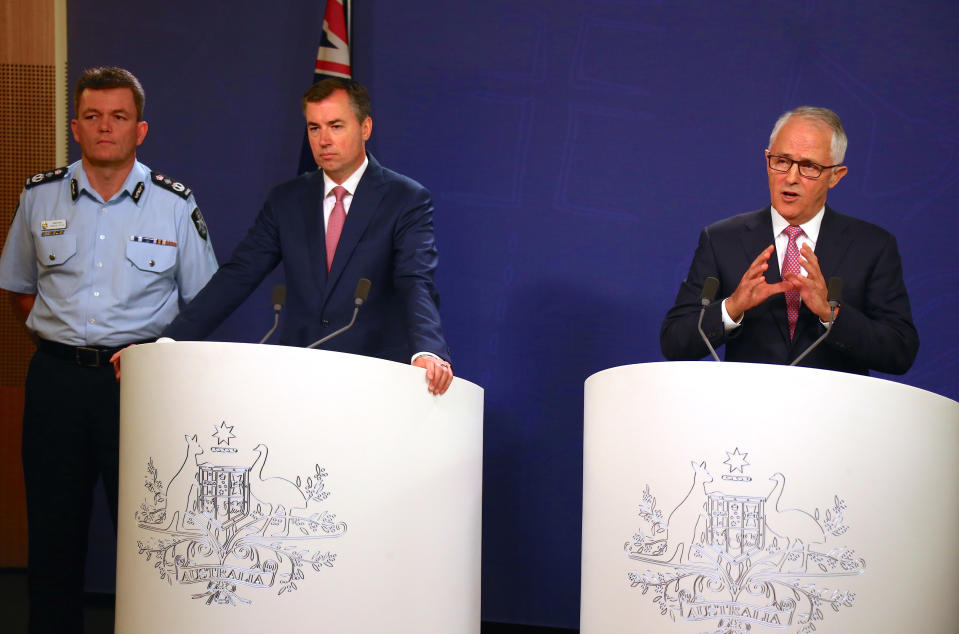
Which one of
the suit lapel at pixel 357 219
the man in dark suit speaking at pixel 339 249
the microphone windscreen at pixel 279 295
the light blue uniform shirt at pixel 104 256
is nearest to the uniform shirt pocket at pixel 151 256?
the light blue uniform shirt at pixel 104 256

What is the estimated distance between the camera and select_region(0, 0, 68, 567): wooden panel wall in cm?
451

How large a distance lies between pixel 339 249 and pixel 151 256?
2.64ft

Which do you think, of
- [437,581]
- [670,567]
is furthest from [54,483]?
[670,567]

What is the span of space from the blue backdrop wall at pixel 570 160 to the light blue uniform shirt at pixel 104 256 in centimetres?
73

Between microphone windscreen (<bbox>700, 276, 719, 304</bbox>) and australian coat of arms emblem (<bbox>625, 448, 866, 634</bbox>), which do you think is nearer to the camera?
australian coat of arms emblem (<bbox>625, 448, 866, 634</bbox>)

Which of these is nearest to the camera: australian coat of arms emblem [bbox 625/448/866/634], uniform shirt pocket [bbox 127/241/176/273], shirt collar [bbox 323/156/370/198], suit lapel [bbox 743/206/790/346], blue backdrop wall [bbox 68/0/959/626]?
australian coat of arms emblem [bbox 625/448/866/634]

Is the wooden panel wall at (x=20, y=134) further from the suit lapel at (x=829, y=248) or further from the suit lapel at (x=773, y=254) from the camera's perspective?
the suit lapel at (x=829, y=248)

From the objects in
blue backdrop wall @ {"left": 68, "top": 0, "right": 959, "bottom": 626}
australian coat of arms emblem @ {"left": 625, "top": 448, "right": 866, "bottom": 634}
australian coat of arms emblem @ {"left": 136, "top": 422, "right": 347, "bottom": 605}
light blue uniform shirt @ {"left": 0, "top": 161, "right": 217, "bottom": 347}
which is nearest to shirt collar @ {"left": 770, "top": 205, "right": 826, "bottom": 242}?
australian coat of arms emblem @ {"left": 625, "top": 448, "right": 866, "bottom": 634}

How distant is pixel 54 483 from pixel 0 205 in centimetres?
178

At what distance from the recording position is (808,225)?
293cm

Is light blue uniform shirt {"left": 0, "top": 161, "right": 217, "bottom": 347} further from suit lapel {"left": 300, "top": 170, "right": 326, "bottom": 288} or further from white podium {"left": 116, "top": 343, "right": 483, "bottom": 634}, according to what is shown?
white podium {"left": 116, "top": 343, "right": 483, "bottom": 634}

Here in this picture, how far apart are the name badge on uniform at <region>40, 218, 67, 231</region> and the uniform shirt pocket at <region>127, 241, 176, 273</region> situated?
245mm

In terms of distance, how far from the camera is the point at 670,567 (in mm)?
2230

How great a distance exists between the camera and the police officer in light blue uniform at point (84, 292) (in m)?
3.32
